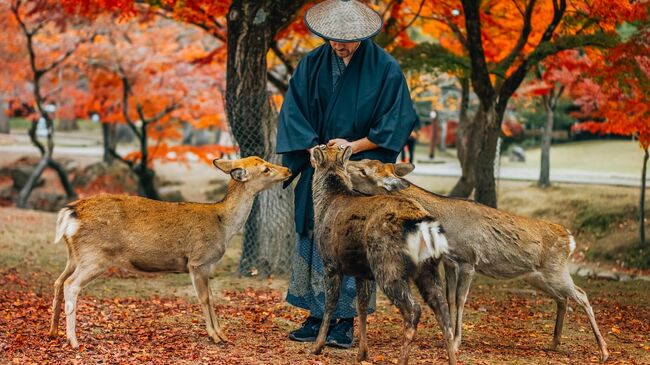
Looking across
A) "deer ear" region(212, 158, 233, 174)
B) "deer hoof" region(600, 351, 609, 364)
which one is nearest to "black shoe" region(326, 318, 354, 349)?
"deer ear" region(212, 158, 233, 174)

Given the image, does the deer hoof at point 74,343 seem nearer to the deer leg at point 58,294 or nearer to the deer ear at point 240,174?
the deer leg at point 58,294

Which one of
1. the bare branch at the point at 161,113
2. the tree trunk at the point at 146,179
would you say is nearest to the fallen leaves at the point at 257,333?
the bare branch at the point at 161,113

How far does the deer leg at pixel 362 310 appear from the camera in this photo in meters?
6.08

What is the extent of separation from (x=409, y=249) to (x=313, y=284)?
1.51 meters

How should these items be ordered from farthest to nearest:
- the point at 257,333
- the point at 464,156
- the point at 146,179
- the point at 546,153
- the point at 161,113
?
the point at 146,179 < the point at 161,113 < the point at 546,153 < the point at 464,156 < the point at 257,333

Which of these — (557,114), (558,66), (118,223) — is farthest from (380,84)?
(557,114)

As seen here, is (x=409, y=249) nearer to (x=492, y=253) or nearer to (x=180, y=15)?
(x=492, y=253)

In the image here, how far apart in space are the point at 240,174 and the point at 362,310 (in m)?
1.38

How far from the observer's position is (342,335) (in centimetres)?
655

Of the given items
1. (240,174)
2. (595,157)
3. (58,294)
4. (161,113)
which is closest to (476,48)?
(240,174)

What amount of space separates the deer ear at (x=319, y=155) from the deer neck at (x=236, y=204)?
739 mm

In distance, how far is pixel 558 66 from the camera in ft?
48.4

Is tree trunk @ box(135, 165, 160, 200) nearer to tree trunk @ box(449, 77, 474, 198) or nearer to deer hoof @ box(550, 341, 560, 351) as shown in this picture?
tree trunk @ box(449, 77, 474, 198)

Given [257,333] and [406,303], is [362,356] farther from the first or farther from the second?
[257,333]
